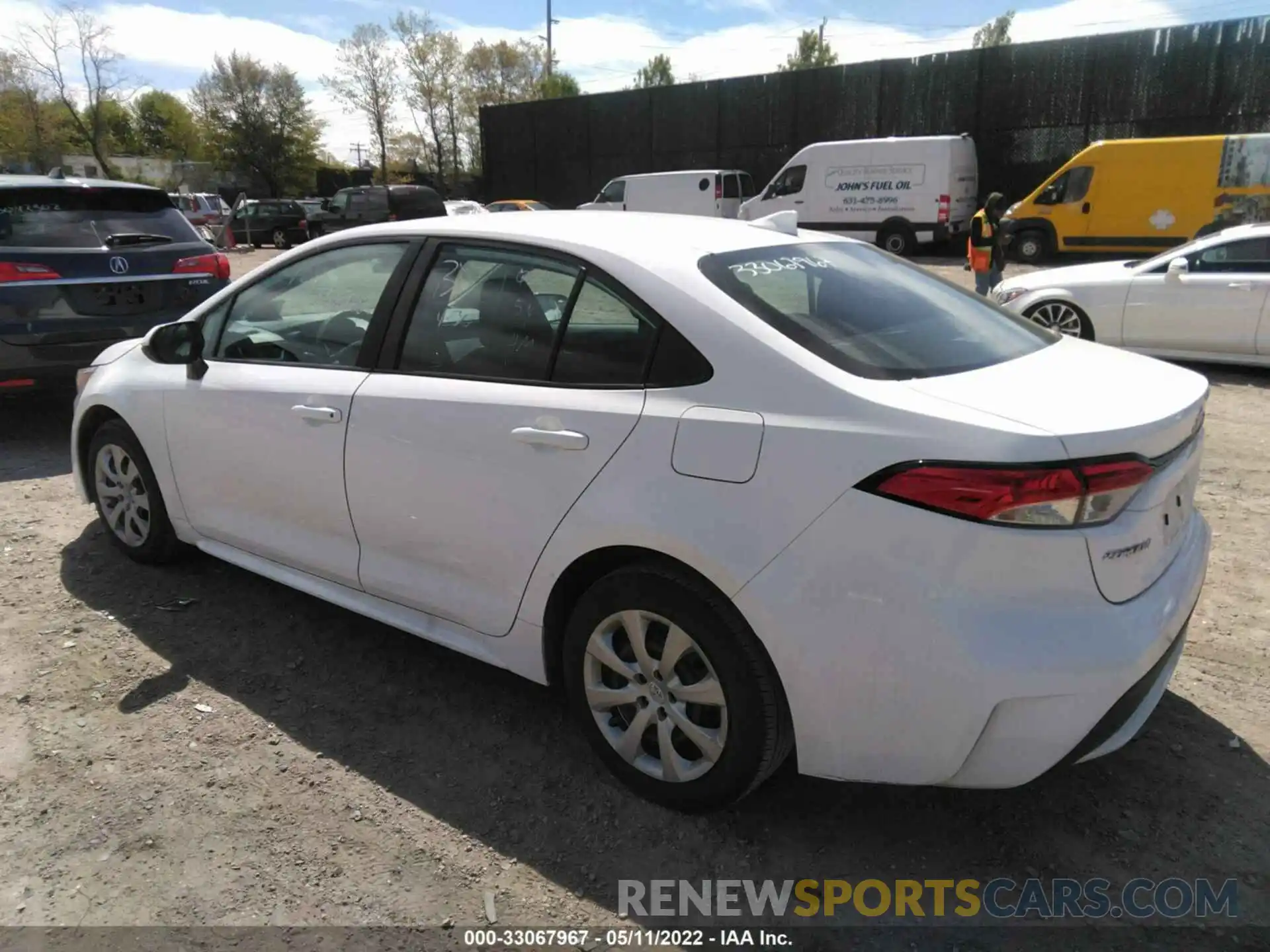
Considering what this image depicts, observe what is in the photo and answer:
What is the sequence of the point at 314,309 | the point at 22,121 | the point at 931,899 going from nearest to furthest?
the point at 931,899, the point at 314,309, the point at 22,121

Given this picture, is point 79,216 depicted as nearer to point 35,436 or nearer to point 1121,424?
point 35,436

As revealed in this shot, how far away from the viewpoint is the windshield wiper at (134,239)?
20.5 feet

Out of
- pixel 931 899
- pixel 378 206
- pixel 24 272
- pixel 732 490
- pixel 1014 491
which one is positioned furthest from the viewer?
pixel 378 206

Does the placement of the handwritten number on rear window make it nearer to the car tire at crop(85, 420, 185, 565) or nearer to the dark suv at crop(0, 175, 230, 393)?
the car tire at crop(85, 420, 185, 565)

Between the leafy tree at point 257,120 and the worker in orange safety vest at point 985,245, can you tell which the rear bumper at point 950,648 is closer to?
the worker in orange safety vest at point 985,245

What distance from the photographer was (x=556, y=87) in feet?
201

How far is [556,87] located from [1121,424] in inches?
2564

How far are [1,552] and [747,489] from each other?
164 inches

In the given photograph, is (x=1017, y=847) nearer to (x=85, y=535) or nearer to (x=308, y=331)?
(x=308, y=331)

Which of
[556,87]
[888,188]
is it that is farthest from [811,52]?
[888,188]

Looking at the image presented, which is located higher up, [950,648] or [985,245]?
[985,245]

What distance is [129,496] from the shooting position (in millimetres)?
4129

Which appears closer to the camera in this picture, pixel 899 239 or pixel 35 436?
pixel 35 436

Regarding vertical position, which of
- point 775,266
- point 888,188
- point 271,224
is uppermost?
point 888,188
